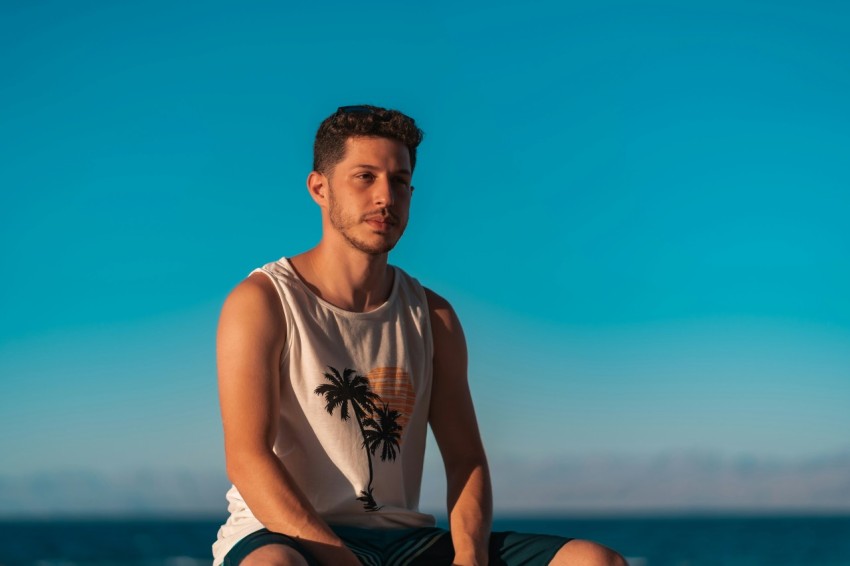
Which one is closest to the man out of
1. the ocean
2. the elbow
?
the elbow

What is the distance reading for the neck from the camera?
341 cm

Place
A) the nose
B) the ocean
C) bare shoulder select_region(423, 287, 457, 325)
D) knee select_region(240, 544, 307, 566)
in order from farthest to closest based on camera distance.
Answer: the ocean → bare shoulder select_region(423, 287, 457, 325) → the nose → knee select_region(240, 544, 307, 566)

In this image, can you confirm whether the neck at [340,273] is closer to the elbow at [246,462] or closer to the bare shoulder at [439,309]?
the bare shoulder at [439,309]

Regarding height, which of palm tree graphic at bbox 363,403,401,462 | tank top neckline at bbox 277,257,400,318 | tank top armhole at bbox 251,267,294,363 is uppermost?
tank top neckline at bbox 277,257,400,318

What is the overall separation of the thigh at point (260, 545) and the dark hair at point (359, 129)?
4.03ft

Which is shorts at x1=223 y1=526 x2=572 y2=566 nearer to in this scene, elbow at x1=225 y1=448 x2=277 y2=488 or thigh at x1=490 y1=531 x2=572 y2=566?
thigh at x1=490 y1=531 x2=572 y2=566

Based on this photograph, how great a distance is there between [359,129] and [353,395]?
2.84 feet

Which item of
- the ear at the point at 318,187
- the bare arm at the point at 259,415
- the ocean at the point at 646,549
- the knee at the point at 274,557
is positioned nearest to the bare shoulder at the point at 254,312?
the bare arm at the point at 259,415

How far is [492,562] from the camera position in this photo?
3.21 m

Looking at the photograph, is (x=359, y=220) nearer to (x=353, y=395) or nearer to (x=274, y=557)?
(x=353, y=395)

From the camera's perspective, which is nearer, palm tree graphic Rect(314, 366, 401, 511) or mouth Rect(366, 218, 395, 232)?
palm tree graphic Rect(314, 366, 401, 511)

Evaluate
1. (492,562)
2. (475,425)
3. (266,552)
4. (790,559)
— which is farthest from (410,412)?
(790,559)

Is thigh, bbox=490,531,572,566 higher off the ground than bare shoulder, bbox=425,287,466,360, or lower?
lower

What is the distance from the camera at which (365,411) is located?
327 cm
